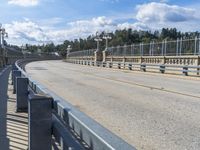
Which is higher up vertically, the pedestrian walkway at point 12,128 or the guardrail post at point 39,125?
the guardrail post at point 39,125

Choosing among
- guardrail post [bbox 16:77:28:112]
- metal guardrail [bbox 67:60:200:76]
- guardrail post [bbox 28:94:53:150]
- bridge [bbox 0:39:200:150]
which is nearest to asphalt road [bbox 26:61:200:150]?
bridge [bbox 0:39:200:150]

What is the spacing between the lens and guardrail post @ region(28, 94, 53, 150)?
5.20 meters

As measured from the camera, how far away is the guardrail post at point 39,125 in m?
5.20

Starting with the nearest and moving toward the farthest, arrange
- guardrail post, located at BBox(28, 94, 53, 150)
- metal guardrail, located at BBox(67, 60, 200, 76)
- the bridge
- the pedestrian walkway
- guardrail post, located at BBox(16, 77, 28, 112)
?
the bridge < guardrail post, located at BBox(28, 94, 53, 150) < the pedestrian walkway < guardrail post, located at BBox(16, 77, 28, 112) < metal guardrail, located at BBox(67, 60, 200, 76)

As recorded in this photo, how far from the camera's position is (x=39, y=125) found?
5211 mm

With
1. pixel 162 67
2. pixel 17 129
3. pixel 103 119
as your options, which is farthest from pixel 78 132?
pixel 162 67

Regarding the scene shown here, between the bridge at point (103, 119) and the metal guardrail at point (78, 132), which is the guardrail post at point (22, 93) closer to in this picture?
the bridge at point (103, 119)

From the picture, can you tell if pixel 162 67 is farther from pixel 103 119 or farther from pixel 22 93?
pixel 103 119

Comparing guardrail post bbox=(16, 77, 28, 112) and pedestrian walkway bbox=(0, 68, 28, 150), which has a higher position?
guardrail post bbox=(16, 77, 28, 112)

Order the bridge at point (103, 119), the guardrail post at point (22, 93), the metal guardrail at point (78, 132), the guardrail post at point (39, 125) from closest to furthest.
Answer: the metal guardrail at point (78, 132)
the bridge at point (103, 119)
the guardrail post at point (39, 125)
the guardrail post at point (22, 93)

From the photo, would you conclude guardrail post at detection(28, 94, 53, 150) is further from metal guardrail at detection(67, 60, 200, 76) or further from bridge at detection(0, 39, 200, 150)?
metal guardrail at detection(67, 60, 200, 76)

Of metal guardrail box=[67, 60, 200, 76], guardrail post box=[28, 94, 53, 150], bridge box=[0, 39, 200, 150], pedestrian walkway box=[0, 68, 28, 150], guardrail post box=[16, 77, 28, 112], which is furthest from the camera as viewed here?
metal guardrail box=[67, 60, 200, 76]

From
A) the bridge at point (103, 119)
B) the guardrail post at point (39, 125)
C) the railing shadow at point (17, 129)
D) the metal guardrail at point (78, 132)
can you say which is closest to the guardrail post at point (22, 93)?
the bridge at point (103, 119)

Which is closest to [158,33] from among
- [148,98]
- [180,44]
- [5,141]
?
[180,44]
